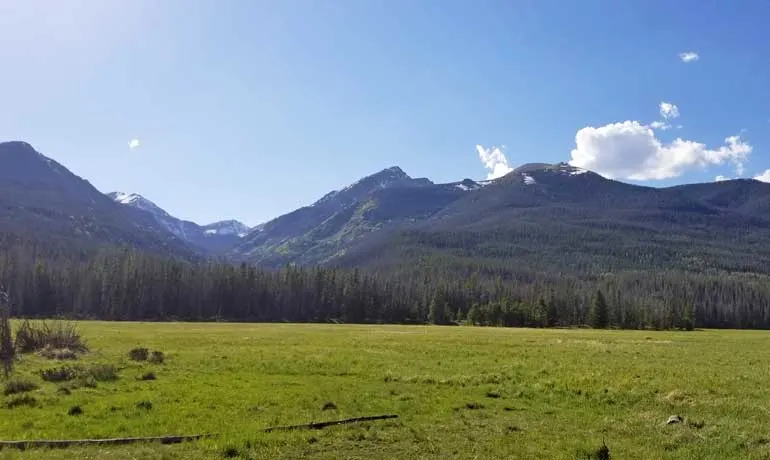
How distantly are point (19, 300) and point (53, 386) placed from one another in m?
133

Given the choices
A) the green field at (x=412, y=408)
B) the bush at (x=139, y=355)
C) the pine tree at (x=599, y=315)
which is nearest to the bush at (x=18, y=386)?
the green field at (x=412, y=408)

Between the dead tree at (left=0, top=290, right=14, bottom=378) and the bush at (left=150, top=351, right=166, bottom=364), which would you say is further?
the bush at (left=150, top=351, right=166, bottom=364)

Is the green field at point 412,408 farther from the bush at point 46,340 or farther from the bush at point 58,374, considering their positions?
the bush at point 46,340

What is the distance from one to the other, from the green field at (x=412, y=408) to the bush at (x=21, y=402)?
39 cm

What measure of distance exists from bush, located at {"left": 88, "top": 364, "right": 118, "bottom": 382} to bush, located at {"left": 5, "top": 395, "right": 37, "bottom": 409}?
5.79 m

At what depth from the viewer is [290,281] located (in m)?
184

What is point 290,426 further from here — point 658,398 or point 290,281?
point 290,281

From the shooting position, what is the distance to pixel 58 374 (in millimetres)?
28750

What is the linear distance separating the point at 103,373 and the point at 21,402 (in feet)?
23.1

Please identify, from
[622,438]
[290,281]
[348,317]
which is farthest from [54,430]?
[290,281]

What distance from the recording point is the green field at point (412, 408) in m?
17.2

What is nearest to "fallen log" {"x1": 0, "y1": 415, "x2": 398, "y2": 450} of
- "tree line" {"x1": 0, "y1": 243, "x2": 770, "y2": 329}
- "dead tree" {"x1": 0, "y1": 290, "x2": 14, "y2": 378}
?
"dead tree" {"x1": 0, "y1": 290, "x2": 14, "y2": 378}

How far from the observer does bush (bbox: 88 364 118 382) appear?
93.6 feet

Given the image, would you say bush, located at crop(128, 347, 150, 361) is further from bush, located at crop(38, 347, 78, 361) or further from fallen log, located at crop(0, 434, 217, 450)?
fallen log, located at crop(0, 434, 217, 450)
